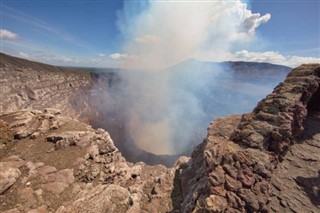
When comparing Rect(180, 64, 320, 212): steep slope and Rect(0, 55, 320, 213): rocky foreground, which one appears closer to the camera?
Rect(180, 64, 320, 212): steep slope

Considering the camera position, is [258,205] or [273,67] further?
[273,67]

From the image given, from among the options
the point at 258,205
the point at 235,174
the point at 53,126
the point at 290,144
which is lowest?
the point at 53,126

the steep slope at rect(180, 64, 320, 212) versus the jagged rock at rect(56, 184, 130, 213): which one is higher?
the steep slope at rect(180, 64, 320, 212)

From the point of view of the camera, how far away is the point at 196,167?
1466cm

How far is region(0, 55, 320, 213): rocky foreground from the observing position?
8.14m

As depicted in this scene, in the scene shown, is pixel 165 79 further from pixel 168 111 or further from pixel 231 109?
pixel 231 109

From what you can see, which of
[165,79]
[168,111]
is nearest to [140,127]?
[168,111]

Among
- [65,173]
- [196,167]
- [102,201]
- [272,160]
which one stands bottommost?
[102,201]

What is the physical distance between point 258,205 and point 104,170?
12158mm

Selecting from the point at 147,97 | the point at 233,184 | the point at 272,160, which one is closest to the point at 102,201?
the point at 233,184

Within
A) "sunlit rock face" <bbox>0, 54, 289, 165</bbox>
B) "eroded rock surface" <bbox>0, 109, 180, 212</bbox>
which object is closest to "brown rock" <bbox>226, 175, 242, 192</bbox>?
"eroded rock surface" <bbox>0, 109, 180, 212</bbox>

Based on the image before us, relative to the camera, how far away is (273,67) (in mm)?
140625

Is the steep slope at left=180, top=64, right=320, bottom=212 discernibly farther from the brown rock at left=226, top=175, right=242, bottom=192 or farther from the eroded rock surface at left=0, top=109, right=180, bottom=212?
the eroded rock surface at left=0, top=109, right=180, bottom=212

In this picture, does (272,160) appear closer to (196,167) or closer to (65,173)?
(196,167)
